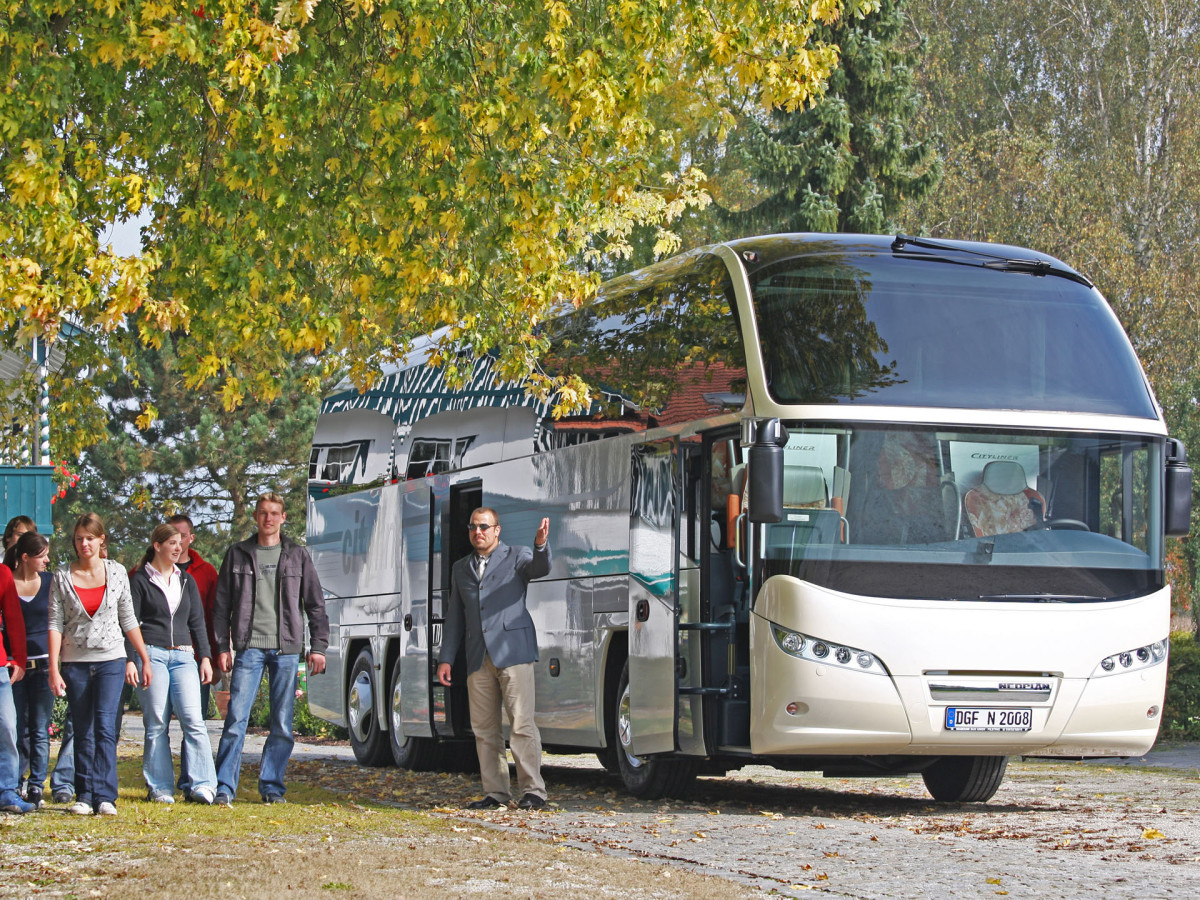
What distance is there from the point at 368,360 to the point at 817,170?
17979 mm

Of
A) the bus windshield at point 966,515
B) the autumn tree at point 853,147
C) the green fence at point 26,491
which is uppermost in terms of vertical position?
the autumn tree at point 853,147

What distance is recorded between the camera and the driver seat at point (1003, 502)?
38.1 feet

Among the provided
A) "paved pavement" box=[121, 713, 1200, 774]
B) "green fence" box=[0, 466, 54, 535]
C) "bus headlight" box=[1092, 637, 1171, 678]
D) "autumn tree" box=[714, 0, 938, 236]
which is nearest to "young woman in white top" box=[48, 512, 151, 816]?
"bus headlight" box=[1092, 637, 1171, 678]

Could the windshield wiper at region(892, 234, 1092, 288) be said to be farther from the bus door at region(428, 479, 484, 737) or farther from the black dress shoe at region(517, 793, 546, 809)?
the bus door at region(428, 479, 484, 737)

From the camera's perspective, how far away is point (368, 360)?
16.9m

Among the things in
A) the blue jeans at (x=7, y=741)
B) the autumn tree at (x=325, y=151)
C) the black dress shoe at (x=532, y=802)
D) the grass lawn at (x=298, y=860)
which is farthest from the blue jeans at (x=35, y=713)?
the black dress shoe at (x=532, y=802)

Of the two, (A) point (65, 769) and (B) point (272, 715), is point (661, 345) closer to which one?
(B) point (272, 715)

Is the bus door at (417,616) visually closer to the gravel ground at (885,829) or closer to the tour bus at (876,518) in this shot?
the gravel ground at (885,829)

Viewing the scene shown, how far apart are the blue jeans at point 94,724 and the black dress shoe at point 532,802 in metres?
2.72

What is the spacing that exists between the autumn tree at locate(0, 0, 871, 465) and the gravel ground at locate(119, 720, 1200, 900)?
11.0ft

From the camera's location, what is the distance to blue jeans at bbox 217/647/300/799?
12.0 m

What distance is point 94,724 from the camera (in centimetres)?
1105

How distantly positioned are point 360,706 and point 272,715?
22.2 feet

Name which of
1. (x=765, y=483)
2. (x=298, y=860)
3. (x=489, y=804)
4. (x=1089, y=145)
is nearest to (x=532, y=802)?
(x=489, y=804)
